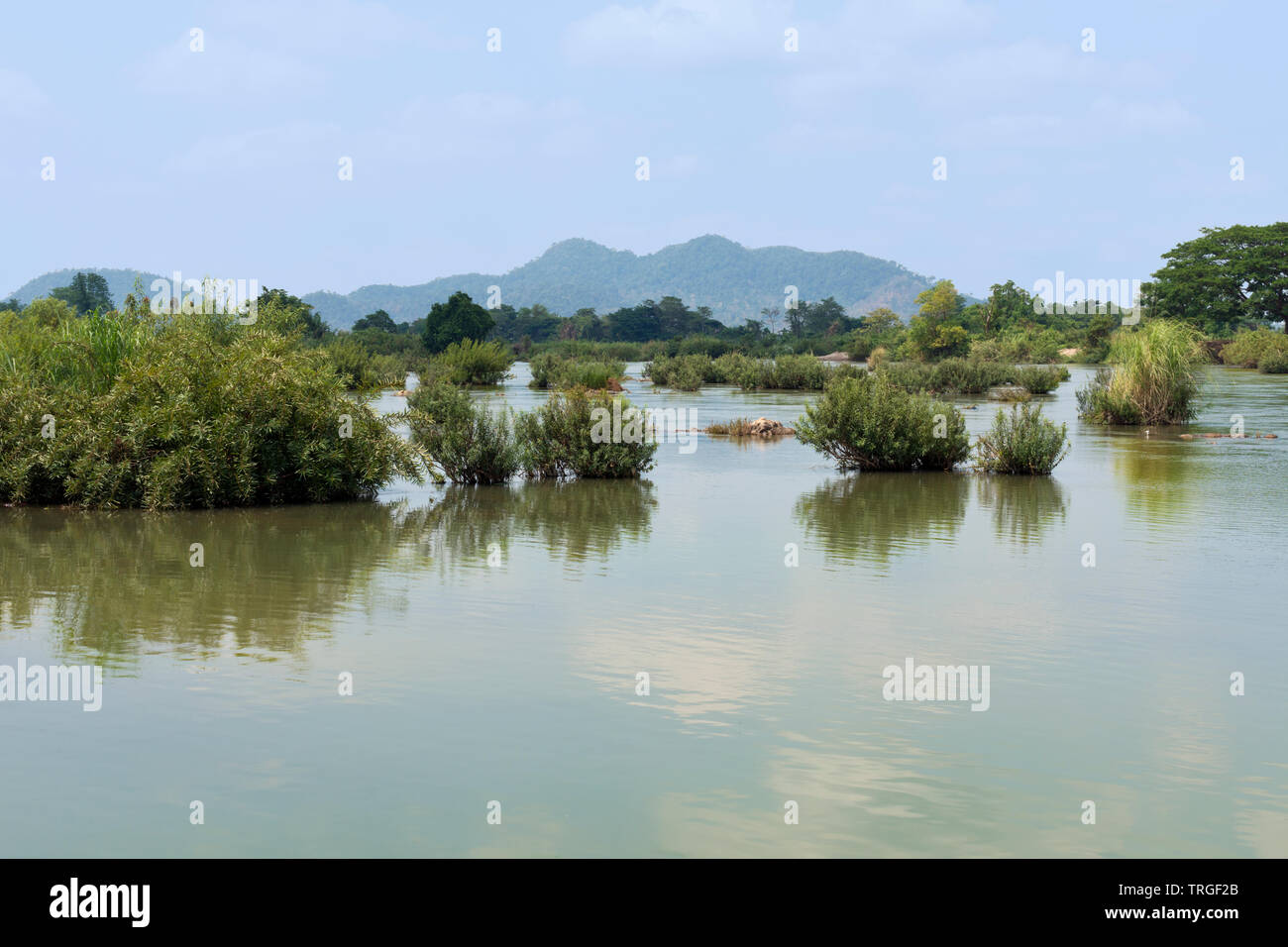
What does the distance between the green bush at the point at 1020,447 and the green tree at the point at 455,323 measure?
72439mm

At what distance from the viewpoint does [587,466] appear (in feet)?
62.0

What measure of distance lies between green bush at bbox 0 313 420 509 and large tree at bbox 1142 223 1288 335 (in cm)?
9137

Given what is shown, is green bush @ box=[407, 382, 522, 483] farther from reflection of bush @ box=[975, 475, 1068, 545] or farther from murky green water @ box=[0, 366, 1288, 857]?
reflection of bush @ box=[975, 475, 1068, 545]

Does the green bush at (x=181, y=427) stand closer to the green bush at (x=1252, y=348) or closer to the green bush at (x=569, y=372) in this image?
the green bush at (x=569, y=372)

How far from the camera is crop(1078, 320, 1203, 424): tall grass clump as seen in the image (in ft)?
96.8

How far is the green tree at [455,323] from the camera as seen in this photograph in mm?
91062

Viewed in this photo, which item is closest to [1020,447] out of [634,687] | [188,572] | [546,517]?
[546,517]

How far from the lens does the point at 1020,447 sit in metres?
19.6

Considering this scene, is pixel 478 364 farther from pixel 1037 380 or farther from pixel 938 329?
pixel 938 329

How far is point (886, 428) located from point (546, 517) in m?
7.31

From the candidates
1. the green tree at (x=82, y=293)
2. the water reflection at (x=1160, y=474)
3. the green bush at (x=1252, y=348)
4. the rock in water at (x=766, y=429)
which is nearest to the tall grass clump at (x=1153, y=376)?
the water reflection at (x=1160, y=474)

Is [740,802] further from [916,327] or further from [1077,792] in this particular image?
[916,327]
